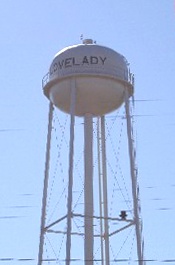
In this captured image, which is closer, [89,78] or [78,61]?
[89,78]

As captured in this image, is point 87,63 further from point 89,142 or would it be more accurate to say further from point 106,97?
point 89,142

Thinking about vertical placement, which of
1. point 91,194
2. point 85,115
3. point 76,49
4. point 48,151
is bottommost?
point 91,194

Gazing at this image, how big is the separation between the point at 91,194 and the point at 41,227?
8.77ft

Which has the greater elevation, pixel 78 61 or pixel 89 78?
pixel 78 61

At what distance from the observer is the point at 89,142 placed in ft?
90.9

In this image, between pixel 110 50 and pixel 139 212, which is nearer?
pixel 139 212

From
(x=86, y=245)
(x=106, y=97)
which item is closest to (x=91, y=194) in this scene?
(x=86, y=245)

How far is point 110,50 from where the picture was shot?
90.7ft

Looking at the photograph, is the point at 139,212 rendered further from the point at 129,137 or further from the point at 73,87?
the point at 73,87

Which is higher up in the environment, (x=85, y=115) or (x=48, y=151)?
(x=85, y=115)

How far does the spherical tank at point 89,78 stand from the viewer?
86.4ft

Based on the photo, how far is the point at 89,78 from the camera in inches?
1038

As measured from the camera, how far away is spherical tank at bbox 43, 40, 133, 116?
86.4 ft

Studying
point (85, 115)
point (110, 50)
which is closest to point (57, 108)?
point (85, 115)
